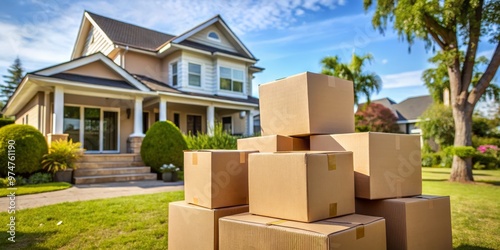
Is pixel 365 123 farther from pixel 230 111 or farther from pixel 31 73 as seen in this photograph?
pixel 31 73

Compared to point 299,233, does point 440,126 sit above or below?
above

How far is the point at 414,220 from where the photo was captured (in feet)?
7.01

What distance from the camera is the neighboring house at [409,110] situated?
23.2m

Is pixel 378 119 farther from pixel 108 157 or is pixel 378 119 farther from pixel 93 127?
pixel 108 157

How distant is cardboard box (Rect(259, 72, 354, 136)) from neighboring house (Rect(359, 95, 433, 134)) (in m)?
22.7

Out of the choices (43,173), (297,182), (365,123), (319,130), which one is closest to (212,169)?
(297,182)

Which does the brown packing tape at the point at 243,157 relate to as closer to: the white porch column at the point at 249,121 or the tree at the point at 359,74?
the white porch column at the point at 249,121

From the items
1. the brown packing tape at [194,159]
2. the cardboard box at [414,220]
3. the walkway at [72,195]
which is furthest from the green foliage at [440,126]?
the brown packing tape at [194,159]

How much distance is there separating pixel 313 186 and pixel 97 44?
14033 mm

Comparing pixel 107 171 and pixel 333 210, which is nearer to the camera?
pixel 333 210

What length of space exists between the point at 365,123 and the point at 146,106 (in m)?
15.9

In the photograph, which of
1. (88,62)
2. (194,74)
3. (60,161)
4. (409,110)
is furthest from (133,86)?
(409,110)

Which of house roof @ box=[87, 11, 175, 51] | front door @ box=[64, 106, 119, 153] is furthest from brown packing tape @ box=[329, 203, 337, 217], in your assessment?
house roof @ box=[87, 11, 175, 51]

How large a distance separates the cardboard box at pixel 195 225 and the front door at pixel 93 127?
9.57m
